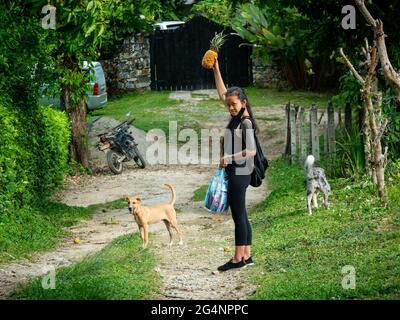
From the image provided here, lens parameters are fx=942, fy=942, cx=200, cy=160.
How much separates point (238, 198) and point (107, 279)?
1.56 m

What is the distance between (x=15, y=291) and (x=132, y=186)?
8802mm

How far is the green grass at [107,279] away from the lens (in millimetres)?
8828

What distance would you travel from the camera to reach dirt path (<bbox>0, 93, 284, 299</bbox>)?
954cm

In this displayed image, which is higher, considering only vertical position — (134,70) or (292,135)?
(134,70)

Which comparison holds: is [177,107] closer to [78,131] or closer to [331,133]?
[78,131]

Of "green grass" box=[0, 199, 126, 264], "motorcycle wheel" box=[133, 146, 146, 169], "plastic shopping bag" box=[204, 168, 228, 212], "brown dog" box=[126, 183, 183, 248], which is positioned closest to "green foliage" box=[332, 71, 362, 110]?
"green grass" box=[0, 199, 126, 264]

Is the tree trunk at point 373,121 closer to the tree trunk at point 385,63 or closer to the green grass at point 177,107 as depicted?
the tree trunk at point 385,63

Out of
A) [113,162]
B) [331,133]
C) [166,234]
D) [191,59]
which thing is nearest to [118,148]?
[113,162]

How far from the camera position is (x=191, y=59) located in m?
33.4

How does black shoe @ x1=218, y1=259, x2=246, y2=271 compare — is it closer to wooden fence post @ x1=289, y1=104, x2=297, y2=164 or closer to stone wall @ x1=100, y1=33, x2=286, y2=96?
wooden fence post @ x1=289, y1=104, x2=297, y2=164

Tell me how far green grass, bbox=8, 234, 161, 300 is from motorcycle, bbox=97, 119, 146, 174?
8422 mm

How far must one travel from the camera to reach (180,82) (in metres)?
33.2

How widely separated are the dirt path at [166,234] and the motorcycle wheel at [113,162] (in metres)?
0.20

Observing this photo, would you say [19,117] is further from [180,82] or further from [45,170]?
[180,82]
